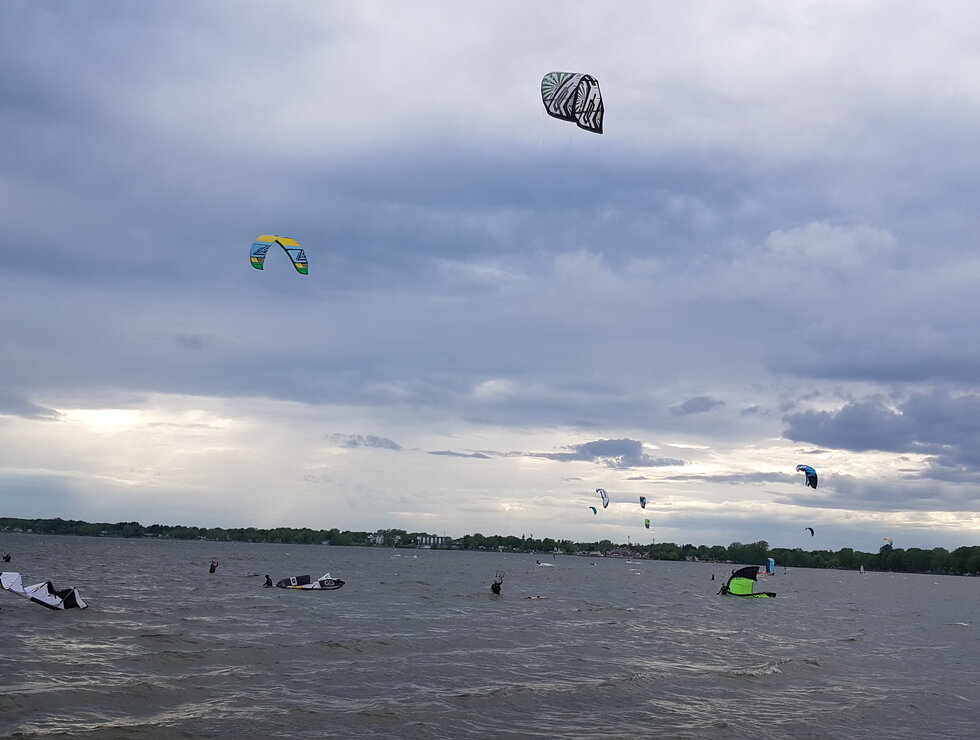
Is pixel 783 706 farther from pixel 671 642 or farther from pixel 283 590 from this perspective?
pixel 283 590

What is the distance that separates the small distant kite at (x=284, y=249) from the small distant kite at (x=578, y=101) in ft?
54.3

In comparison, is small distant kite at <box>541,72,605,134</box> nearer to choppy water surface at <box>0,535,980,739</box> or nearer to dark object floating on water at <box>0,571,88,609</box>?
choppy water surface at <box>0,535,980,739</box>

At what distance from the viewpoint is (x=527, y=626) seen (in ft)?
126

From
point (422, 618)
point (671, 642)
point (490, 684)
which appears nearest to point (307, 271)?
point (422, 618)

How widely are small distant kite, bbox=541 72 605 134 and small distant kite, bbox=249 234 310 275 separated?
652 inches

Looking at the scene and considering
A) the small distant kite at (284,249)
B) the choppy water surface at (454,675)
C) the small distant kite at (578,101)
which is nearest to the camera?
the choppy water surface at (454,675)

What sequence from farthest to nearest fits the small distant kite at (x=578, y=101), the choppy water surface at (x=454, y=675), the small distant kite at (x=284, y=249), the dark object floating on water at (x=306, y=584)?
the dark object floating on water at (x=306, y=584), the small distant kite at (x=284, y=249), the small distant kite at (x=578, y=101), the choppy water surface at (x=454, y=675)

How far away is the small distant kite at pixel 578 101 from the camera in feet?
74.2

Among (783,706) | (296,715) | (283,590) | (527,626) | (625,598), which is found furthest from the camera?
(625,598)

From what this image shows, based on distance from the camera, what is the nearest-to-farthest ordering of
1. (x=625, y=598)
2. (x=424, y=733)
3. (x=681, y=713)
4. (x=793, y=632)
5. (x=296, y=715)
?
1. (x=424, y=733)
2. (x=296, y=715)
3. (x=681, y=713)
4. (x=793, y=632)
5. (x=625, y=598)

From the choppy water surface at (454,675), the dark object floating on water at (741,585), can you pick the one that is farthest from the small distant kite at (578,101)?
the dark object floating on water at (741,585)

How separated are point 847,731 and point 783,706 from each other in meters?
2.59

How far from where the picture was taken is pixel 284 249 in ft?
120

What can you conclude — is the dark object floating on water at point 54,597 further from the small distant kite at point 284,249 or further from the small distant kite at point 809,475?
the small distant kite at point 809,475
